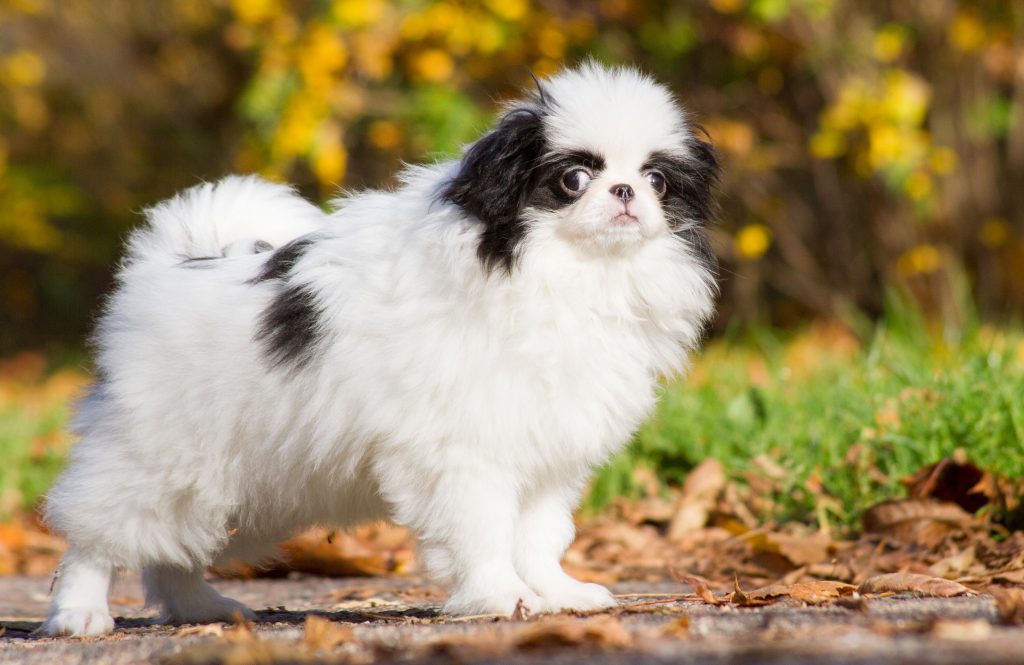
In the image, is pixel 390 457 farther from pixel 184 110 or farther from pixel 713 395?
pixel 184 110

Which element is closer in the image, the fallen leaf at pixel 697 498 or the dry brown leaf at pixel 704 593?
the dry brown leaf at pixel 704 593

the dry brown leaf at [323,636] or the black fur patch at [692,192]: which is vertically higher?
the black fur patch at [692,192]

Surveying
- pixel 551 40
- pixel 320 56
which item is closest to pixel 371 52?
pixel 320 56

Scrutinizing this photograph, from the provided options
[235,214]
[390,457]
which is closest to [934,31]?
[235,214]

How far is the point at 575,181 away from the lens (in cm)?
342

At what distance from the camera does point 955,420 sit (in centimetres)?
475

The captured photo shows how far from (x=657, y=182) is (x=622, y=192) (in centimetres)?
19

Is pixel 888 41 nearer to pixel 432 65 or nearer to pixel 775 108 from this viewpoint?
pixel 775 108

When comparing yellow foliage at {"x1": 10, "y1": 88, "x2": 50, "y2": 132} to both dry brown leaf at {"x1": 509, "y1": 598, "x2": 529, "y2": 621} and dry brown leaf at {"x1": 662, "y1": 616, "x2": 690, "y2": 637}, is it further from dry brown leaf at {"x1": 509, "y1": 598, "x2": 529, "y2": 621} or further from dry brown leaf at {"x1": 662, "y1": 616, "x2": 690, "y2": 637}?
dry brown leaf at {"x1": 662, "y1": 616, "x2": 690, "y2": 637}

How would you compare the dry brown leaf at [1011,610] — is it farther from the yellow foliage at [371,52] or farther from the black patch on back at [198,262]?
the yellow foliage at [371,52]

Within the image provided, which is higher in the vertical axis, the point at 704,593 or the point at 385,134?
the point at 385,134

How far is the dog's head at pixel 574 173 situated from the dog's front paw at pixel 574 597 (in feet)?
2.88

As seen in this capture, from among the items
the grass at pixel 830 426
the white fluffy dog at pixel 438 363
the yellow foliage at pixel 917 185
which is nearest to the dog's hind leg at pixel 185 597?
the white fluffy dog at pixel 438 363

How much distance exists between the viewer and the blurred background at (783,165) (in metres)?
5.42
